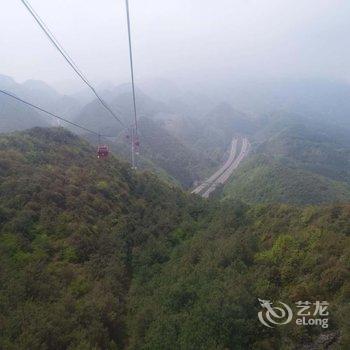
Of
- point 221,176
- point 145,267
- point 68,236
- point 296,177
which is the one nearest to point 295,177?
point 296,177

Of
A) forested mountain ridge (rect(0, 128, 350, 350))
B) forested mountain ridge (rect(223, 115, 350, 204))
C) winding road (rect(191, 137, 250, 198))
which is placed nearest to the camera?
forested mountain ridge (rect(0, 128, 350, 350))

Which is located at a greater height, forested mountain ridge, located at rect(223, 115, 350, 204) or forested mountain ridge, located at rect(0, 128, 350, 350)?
forested mountain ridge, located at rect(0, 128, 350, 350)

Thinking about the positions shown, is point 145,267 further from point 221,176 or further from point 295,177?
point 221,176

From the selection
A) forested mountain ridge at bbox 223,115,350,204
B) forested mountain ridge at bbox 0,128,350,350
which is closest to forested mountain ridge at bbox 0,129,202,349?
forested mountain ridge at bbox 0,128,350,350

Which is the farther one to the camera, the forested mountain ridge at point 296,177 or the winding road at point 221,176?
the winding road at point 221,176

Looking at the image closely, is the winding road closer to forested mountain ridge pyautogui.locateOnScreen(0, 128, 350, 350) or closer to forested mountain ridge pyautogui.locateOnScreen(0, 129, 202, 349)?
forested mountain ridge pyautogui.locateOnScreen(0, 129, 202, 349)

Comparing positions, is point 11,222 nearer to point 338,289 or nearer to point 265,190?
point 338,289

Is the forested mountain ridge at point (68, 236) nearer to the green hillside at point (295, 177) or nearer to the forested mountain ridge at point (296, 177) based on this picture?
the green hillside at point (295, 177)

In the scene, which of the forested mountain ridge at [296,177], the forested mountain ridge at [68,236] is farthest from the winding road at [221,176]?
the forested mountain ridge at [68,236]

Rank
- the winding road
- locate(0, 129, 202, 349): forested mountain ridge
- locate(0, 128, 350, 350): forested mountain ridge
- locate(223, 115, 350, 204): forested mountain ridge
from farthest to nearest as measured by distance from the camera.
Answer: the winding road < locate(223, 115, 350, 204): forested mountain ridge < locate(0, 129, 202, 349): forested mountain ridge < locate(0, 128, 350, 350): forested mountain ridge
